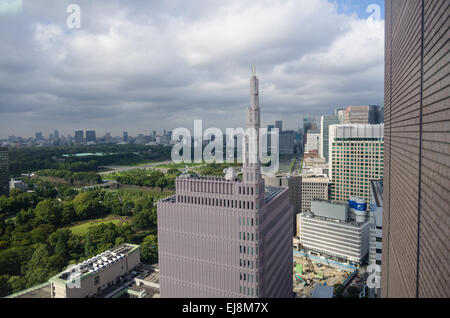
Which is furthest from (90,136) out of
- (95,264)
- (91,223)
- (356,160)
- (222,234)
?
(222,234)

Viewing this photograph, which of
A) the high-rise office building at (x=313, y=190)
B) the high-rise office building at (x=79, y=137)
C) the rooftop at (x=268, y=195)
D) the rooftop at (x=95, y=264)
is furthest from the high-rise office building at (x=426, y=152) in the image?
the high-rise office building at (x=79, y=137)

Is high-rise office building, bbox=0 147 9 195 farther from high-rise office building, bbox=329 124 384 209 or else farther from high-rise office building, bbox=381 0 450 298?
high-rise office building, bbox=329 124 384 209

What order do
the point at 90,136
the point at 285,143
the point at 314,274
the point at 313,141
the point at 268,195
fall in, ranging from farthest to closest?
the point at 90,136, the point at 313,141, the point at 285,143, the point at 314,274, the point at 268,195

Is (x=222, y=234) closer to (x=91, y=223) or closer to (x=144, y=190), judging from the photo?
(x=91, y=223)

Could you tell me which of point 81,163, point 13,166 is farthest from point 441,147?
point 81,163

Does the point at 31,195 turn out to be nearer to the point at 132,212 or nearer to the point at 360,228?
the point at 132,212

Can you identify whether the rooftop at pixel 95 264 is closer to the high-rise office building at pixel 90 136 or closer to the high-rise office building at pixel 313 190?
the high-rise office building at pixel 313 190
